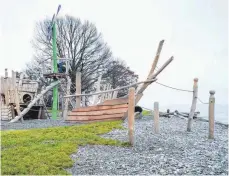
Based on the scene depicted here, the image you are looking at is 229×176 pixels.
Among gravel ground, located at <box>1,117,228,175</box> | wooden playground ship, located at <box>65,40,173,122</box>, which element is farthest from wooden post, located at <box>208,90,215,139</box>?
wooden playground ship, located at <box>65,40,173,122</box>

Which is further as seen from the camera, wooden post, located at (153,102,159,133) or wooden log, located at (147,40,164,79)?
wooden log, located at (147,40,164,79)

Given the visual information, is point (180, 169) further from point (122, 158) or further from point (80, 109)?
point (80, 109)

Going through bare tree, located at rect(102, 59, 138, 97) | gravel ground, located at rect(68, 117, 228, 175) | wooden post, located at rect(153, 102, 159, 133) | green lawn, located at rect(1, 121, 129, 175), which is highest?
bare tree, located at rect(102, 59, 138, 97)

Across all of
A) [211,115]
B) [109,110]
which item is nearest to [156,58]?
[109,110]

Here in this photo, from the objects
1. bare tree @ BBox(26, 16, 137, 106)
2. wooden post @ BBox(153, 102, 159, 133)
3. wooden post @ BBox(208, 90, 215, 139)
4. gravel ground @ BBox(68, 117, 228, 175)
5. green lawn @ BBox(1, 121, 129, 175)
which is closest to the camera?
green lawn @ BBox(1, 121, 129, 175)

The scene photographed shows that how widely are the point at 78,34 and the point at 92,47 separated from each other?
2.10 meters

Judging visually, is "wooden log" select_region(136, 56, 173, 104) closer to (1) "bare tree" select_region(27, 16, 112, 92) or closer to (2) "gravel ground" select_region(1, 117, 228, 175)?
(2) "gravel ground" select_region(1, 117, 228, 175)

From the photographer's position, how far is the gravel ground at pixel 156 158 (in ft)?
17.7

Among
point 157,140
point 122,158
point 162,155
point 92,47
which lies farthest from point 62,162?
point 92,47

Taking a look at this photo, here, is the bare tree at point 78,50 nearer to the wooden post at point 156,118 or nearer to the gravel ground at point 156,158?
the wooden post at point 156,118

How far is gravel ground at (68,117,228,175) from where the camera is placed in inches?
212

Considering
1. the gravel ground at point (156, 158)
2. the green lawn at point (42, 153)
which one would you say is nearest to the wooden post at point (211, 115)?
the gravel ground at point (156, 158)

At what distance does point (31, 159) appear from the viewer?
5.86 m

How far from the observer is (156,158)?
6.29m
